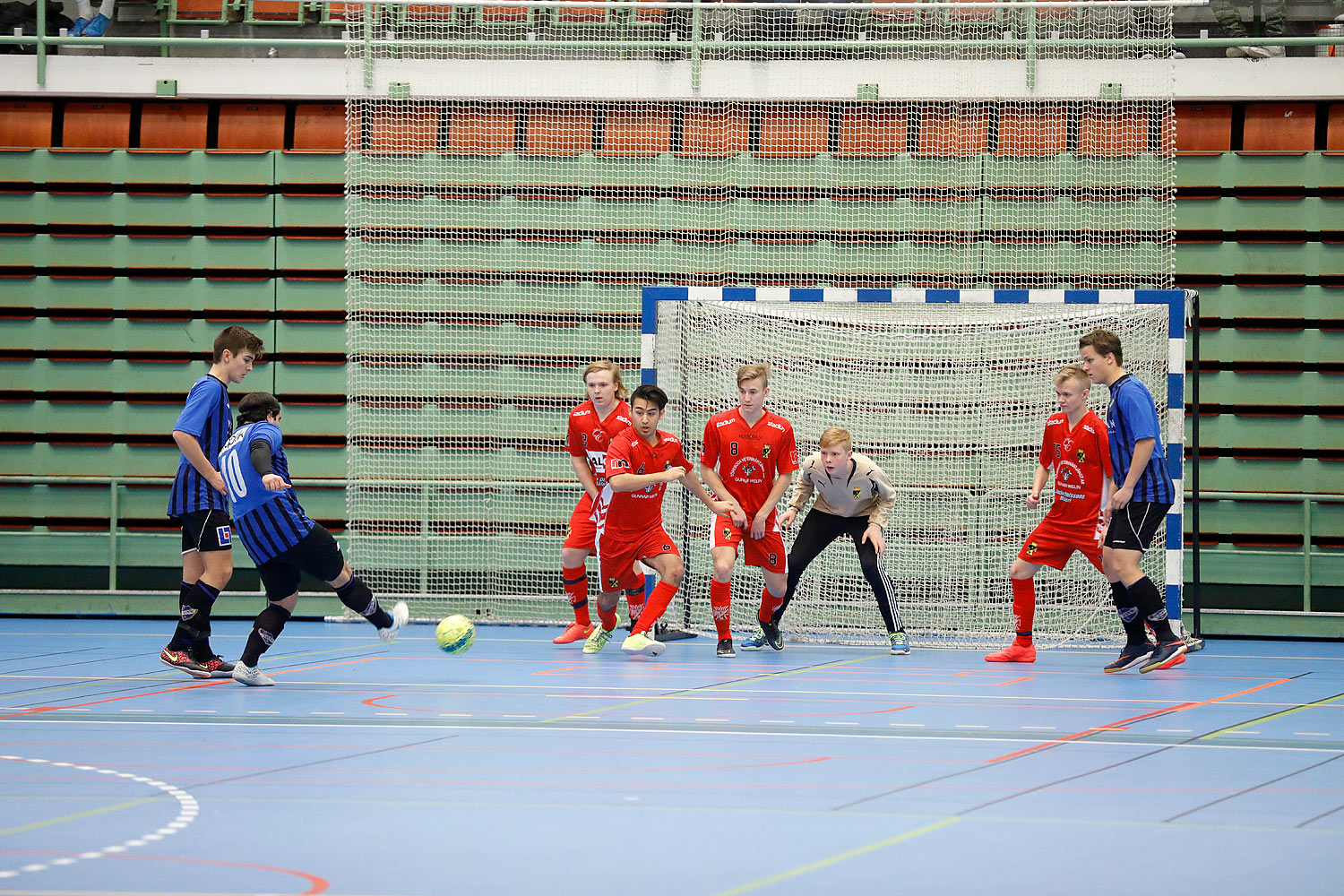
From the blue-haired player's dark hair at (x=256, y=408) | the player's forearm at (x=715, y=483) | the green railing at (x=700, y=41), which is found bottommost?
the player's forearm at (x=715, y=483)

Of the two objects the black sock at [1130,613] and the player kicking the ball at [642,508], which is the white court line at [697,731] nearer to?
the black sock at [1130,613]

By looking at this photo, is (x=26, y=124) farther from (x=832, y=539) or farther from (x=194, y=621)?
(x=832, y=539)

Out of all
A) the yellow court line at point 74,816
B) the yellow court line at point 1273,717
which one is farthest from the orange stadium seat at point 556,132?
the yellow court line at point 74,816

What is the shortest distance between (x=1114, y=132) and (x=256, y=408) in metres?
7.46

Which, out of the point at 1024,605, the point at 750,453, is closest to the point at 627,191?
the point at 750,453

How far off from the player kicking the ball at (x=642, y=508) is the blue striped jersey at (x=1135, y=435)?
7.73ft

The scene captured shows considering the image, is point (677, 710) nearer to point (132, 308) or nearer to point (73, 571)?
point (73, 571)

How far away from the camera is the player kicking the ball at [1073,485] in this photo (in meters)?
8.33

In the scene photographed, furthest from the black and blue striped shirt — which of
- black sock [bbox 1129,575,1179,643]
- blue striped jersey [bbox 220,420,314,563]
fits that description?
black sock [bbox 1129,575,1179,643]

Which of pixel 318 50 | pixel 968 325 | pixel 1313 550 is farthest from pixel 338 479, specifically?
pixel 1313 550

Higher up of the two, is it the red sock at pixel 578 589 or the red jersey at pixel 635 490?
the red jersey at pixel 635 490

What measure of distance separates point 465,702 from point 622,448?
2377 millimetres

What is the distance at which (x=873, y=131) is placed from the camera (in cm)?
1183

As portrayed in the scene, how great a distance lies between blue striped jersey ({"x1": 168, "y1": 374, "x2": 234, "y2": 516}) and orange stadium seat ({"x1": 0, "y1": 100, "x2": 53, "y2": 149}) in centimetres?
623
